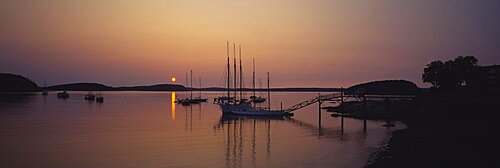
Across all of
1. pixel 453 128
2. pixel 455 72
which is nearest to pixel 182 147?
pixel 453 128

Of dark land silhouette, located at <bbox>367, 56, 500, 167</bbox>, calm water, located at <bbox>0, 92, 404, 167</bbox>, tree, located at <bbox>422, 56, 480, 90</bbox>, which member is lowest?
calm water, located at <bbox>0, 92, 404, 167</bbox>

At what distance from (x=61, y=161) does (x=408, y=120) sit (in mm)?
45639

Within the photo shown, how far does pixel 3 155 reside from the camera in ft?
96.1

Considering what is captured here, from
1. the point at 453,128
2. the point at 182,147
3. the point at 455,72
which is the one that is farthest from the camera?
the point at 455,72

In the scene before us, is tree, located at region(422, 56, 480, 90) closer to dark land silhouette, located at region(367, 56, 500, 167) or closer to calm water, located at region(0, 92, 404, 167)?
dark land silhouette, located at region(367, 56, 500, 167)

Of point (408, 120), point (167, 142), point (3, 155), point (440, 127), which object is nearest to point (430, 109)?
point (408, 120)

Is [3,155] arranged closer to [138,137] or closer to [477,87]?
[138,137]

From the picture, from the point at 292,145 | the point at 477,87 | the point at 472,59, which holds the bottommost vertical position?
the point at 292,145

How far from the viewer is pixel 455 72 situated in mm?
72500

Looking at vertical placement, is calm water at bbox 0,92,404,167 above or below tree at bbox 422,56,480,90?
below

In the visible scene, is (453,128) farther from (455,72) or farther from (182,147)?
(455,72)

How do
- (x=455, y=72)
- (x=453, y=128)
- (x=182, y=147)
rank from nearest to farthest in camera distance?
1. (x=182, y=147)
2. (x=453, y=128)
3. (x=455, y=72)

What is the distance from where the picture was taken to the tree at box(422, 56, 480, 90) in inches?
2837

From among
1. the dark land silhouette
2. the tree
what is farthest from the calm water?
the tree
